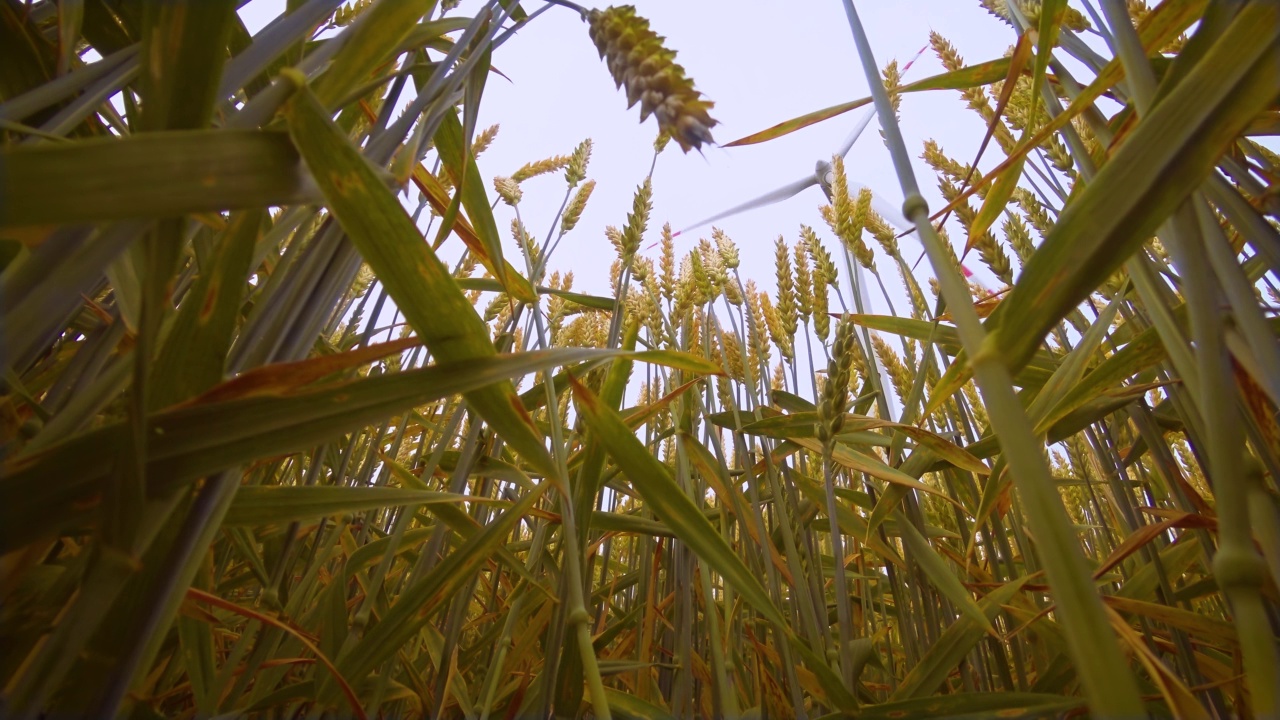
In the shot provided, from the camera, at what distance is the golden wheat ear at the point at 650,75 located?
37 centimetres

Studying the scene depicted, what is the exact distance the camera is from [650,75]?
16.2 inches

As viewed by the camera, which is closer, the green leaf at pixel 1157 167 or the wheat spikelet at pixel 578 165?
the green leaf at pixel 1157 167

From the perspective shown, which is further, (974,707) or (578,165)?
(578,165)

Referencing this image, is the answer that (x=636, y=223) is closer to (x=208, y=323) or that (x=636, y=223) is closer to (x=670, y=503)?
(x=670, y=503)

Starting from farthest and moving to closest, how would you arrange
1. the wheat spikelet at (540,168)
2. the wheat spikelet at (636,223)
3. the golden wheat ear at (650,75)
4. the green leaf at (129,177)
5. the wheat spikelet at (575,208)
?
the wheat spikelet at (540,168) → the wheat spikelet at (575,208) → the wheat spikelet at (636,223) → the golden wheat ear at (650,75) → the green leaf at (129,177)

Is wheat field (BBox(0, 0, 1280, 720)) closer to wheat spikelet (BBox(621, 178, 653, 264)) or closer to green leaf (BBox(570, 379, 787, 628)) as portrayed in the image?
green leaf (BBox(570, 379, 787, 628))

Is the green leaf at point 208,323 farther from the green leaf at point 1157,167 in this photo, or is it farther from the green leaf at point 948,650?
the green leaf at point 948,650

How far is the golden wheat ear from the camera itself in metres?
0.37

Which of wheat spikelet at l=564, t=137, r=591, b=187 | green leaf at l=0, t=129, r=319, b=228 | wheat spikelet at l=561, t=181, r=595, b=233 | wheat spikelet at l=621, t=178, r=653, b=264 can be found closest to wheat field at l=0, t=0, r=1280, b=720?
green leaf at l=0, t=129, r=319, b=228

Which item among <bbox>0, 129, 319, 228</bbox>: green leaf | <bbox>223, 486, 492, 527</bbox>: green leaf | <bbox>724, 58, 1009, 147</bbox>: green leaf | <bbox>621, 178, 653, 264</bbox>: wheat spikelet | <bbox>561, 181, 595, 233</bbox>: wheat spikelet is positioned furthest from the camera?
<bbox>561, 181, 595, 233</bbox>: wheat spikelet

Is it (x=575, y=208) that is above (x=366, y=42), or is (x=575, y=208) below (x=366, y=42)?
above

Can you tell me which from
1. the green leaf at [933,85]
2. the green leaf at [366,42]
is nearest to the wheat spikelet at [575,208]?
the green leaf at [933,85]

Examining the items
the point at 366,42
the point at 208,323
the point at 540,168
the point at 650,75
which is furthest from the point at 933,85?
the point at 540,168

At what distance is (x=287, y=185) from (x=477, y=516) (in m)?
0.90
